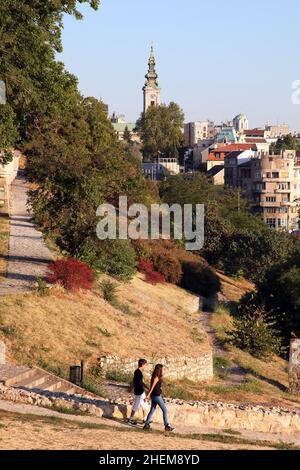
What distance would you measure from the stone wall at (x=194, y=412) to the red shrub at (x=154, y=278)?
1969 cm

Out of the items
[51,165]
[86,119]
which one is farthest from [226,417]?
[86,119]

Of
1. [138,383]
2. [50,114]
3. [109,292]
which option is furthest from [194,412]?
[50,114]

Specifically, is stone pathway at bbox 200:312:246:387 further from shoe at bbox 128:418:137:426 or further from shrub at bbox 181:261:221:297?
shoe at bbox 128:418:137:426

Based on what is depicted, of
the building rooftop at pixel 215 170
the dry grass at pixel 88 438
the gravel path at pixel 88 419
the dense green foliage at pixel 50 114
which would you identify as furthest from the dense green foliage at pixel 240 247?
the building rooftop at pixel 215 170

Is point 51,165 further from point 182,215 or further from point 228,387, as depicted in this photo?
point 182,215

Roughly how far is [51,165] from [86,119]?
3228 centimetres

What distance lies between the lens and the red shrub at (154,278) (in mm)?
39938

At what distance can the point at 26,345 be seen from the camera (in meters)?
22.3

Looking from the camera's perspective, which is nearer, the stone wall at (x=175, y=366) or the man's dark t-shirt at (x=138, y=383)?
the man's dark t-shirt at (x=138, y=383)

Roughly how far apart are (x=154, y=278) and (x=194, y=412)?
22.3 metres

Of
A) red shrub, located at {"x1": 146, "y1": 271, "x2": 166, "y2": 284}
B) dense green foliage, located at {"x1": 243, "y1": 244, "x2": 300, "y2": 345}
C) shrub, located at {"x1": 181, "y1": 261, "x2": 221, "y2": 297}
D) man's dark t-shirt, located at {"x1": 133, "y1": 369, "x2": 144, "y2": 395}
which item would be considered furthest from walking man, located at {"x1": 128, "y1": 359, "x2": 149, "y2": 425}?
shrub, located at {"x1": 181, "y1": 261, "x2": 221, "y2": 297}

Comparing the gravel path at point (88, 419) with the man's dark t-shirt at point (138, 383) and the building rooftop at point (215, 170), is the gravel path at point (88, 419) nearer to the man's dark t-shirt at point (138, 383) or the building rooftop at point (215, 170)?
the man's dark t-shirt at point (138, 383)

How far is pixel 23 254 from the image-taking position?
34062 mm

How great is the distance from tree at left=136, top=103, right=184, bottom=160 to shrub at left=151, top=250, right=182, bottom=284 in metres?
108
